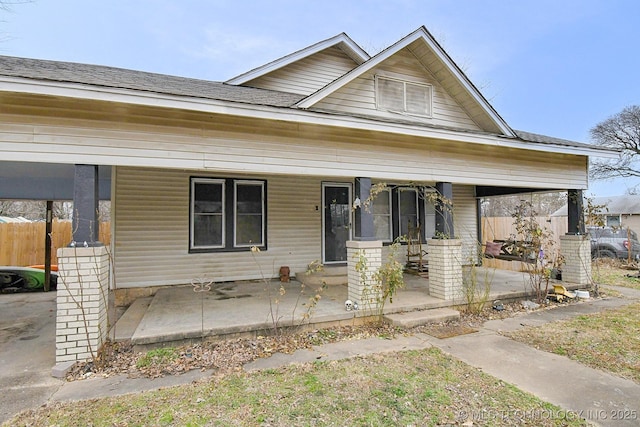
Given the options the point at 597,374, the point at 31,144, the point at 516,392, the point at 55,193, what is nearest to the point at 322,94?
the point at 31,144

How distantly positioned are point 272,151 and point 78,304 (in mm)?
3120

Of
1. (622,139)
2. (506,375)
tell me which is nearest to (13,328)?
(506,375)

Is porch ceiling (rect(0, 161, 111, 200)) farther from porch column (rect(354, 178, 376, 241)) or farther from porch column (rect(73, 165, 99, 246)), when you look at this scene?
porch column (rect(354, 178, 376, 241))

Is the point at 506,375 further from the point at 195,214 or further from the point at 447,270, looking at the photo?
the point at 195,214

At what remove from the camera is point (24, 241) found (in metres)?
10.9

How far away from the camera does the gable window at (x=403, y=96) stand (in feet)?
22.0

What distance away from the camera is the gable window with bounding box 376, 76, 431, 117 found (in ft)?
22.0

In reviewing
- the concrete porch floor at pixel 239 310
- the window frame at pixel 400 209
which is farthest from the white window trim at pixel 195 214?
the window frame at pixel 400 209

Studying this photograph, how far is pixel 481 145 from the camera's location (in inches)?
263

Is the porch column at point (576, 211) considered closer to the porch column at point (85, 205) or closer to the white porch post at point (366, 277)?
the white porch post at point (366, 277)

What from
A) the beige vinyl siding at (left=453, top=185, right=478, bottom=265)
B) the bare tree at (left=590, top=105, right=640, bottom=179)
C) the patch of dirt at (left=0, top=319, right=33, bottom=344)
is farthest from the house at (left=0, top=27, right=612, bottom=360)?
the bare tree at (left=590, top=105, right=640, bottom=179)

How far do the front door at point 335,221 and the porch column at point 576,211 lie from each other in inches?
204

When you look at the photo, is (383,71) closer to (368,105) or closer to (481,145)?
(368,105)

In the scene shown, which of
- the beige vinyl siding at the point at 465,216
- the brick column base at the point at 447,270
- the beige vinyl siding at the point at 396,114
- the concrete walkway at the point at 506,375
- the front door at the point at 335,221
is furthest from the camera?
the beige vinyl siding at the point at 465,216
